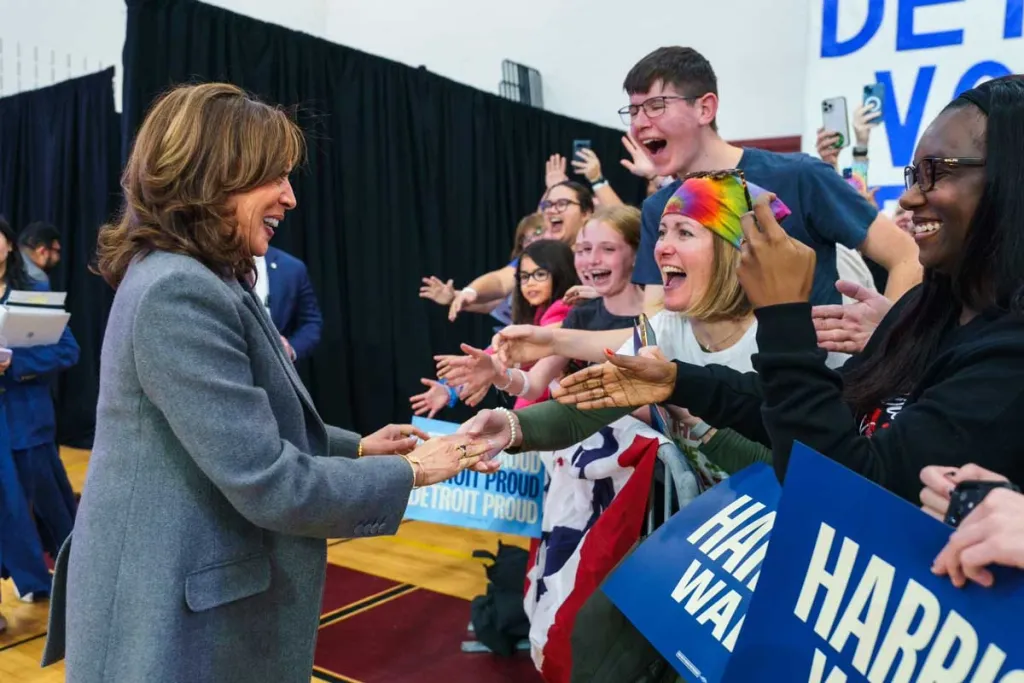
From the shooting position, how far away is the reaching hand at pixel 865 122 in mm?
4043

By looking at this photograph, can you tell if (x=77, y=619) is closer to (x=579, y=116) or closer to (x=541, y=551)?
(x=541, y=551)

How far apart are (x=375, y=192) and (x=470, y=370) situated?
4.84 meters

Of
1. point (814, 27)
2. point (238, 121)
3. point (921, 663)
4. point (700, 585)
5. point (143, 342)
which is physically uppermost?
point (814, 27)

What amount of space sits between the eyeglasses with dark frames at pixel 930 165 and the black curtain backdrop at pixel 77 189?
7.65m

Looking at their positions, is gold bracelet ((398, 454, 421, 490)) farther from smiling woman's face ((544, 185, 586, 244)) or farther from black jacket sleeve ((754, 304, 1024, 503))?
smiling woman's face ((544, 185, 586, 244))

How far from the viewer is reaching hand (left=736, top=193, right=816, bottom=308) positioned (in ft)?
4.26

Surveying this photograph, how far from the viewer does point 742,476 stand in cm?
175

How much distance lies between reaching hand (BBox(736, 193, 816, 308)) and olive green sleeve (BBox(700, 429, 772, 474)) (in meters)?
0.66

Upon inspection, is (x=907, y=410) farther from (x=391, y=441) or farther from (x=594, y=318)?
(x=594, y=318)

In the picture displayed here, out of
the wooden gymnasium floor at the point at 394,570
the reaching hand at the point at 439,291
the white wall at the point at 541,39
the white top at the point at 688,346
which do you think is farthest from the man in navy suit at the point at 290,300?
the white wall at the point at 541,39

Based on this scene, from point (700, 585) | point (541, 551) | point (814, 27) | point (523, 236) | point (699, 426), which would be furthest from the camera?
point (523, 236)

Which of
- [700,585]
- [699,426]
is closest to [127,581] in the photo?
[700,585]

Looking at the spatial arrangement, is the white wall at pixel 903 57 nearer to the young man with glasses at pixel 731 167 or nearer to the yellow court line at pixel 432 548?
the young man with glasses at pixel 731 167

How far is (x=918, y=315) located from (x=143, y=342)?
1.27 meters
